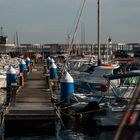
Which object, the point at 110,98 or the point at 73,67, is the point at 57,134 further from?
the point at 73,67

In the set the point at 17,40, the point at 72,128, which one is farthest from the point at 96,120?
the point at 17,40

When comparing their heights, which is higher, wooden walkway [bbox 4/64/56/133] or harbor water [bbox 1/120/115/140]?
Result: wooden walkway [bbox 4/64/56/133]

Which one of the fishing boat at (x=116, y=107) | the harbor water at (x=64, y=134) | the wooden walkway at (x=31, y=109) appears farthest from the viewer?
the fishing boat at (x=116, y=107)

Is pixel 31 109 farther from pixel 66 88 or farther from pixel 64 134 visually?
pixel 66 88

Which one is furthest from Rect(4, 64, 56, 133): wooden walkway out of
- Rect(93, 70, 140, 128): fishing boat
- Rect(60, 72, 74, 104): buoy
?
Rect(93, 70, 140, 128): fishing boat

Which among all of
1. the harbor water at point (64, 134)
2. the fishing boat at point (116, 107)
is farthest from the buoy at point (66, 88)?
the harbor water at point (64, 134)

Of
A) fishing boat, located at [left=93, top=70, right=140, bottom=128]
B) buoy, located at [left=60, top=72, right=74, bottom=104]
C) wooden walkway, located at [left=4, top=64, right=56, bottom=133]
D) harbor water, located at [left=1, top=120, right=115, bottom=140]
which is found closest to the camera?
harbor water, located at [left=1, top=120, right=115, bottom=140]

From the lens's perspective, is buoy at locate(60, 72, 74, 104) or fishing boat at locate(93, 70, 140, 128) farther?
buoy at locate(60, 72, 74, 104)

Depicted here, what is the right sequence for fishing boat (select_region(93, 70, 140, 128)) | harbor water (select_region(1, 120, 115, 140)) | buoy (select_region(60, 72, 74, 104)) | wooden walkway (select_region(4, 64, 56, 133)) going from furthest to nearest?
buoy (select_region(60, 72, 74, 104)) < fishing boat (select_region(93, 70, 140, 128)) < wooden walkway (select_region(4, 64, 56, 133)) < harbor water (select_region(1, 120, 115, 140))

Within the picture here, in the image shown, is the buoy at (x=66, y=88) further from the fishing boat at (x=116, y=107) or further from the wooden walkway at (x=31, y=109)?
the fishing boat at (x=116, y=107)

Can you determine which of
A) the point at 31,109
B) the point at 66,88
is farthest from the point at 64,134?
the point at 66,88

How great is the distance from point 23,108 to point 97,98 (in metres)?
4.70

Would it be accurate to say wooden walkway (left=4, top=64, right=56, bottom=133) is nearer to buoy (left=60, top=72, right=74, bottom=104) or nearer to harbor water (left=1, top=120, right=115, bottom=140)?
harbor water (left=1, top=120, right=115, bottom=140)

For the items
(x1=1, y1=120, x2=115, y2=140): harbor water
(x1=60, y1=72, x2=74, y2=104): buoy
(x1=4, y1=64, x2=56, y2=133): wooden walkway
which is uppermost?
(x1=60, y1=72, x2=74, y2=104): buoy
